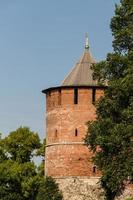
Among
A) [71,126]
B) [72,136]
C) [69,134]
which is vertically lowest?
[72,136]

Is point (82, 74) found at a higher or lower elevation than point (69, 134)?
higher

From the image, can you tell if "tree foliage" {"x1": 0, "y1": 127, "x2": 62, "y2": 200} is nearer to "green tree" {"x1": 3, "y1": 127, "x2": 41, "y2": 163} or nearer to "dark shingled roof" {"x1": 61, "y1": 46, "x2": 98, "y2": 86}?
"green tree" {"x1": 3, "y1": 127, "x2": 41, "y2": 163}

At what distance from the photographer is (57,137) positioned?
38.0 m

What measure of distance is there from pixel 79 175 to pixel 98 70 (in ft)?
40.4

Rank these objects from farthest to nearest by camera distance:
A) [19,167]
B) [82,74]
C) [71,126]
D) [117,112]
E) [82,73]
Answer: [19,167] → [82,73] → [82,74] → [71,126] → [117,112]

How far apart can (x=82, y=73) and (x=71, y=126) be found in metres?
2.97

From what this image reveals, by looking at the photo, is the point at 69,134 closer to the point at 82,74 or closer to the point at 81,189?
the point at 81,189

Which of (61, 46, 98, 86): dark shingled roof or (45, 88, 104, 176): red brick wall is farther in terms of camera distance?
(61, 46, 98, 86): dark shingled roof

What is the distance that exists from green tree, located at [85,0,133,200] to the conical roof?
11979 mm

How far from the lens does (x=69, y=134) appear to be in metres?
37.7

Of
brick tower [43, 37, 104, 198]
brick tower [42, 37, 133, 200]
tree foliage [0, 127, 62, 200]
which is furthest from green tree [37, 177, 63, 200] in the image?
tree foliage [0, 127, 62, 200]

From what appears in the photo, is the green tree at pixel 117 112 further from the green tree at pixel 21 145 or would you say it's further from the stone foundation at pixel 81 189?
the green tree at pixel 21 145

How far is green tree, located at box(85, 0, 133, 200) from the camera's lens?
77.0 ft

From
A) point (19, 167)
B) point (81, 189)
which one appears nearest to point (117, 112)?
point (81, 189)
